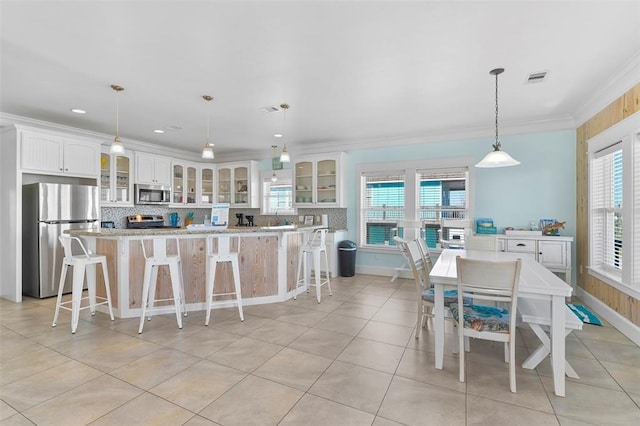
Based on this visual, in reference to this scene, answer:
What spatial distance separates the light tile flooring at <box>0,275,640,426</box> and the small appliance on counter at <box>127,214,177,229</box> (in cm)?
255

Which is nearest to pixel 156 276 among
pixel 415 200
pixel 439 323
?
pixel 439 323

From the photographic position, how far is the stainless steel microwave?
18.7ft

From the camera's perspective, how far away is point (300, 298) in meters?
4.29

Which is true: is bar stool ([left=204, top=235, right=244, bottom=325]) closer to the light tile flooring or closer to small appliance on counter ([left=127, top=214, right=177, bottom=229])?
the light tile flooring

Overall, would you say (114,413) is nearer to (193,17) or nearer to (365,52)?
(193,17)

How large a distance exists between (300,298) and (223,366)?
1956 millimetres

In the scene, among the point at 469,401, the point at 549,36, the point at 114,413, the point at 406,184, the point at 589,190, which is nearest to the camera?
the point at 114,413

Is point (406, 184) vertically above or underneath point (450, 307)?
above

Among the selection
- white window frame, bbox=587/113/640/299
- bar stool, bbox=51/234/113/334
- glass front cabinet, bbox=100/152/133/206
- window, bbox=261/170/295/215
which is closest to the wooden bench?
white window frame, bbox=587/113/640/299

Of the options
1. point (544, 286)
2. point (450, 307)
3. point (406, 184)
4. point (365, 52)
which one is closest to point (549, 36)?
point (365, 52)

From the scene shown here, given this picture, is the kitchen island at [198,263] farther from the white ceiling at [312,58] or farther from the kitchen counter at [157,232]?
the white ceiling at [312,58]

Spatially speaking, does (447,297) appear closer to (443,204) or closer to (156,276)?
(443,204)

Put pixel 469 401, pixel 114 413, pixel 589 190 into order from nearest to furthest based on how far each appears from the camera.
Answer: pixel 114 413 → pixel 469 401 → pixel 589 190

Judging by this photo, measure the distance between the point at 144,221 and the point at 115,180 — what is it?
924mm
